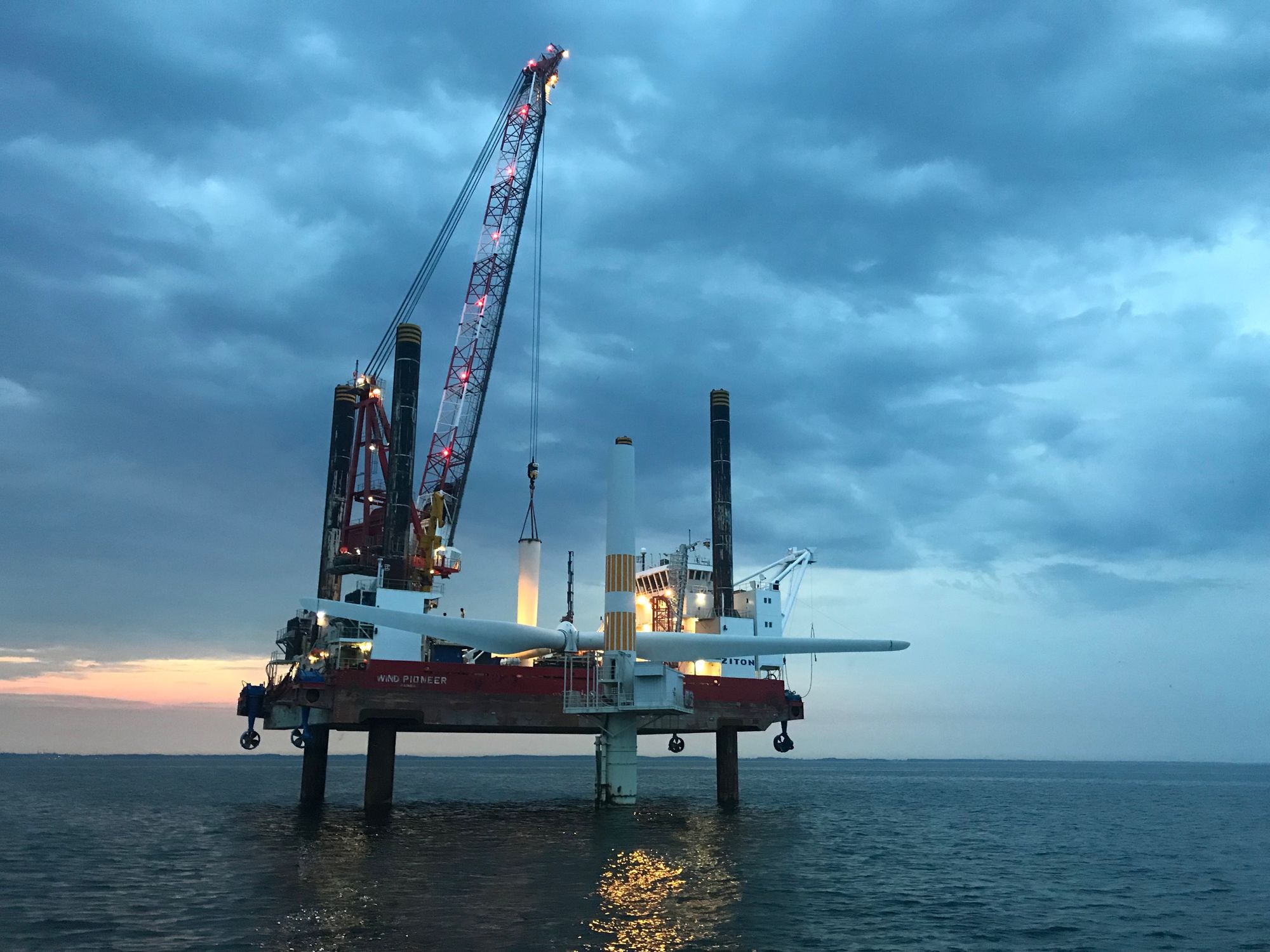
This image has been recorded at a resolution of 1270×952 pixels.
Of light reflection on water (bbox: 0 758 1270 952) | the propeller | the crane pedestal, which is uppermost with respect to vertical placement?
the propeller

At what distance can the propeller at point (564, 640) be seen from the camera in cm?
4844

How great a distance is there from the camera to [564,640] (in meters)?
54.6

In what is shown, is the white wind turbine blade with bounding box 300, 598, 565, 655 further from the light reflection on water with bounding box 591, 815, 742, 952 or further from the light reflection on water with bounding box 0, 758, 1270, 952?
the light reflection on water with bounding box 591, 815, 742, 952

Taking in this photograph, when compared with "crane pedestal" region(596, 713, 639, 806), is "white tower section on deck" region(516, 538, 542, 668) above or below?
above

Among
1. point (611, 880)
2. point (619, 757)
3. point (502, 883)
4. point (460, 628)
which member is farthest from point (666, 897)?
point (460, 628)

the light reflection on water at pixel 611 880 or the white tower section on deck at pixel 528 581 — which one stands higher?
the white tower section on deck at pixel 528 581

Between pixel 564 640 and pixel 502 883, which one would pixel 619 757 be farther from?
pixel 502 883

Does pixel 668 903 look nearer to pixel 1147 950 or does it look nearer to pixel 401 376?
pixel 1147 950

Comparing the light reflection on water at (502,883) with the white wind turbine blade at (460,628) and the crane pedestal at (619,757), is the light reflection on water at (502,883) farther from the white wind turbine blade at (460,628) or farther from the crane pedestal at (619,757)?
the white wind turbine blade at (460,628)

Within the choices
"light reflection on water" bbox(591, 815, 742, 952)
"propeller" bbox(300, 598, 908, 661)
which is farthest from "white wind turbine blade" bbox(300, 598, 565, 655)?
"light reflection on water" bbox(591, 815, 742, 952)

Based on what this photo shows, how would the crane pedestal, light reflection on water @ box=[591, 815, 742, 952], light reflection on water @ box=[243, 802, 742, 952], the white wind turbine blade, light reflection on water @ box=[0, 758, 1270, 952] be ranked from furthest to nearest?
the crane pedestal < the white wind turbine blade < light reflection on water @ box=[0, 758, 1270, 952] < light reflection on water @ box=[591, 815, 742, 952] < light reflection on water @ box=[243, 802, 742, 952]

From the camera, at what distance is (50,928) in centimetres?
2619

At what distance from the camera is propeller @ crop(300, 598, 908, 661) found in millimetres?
48438

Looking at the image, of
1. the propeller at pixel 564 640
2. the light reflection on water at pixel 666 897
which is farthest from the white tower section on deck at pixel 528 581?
the light reflection on water at pixel 666 897
